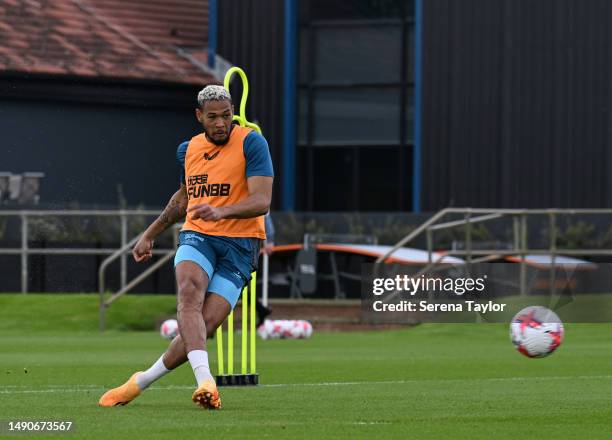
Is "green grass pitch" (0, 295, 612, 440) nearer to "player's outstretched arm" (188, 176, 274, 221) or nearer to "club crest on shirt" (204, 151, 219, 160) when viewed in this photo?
"player's outstretched arm" (188, 176, 274, 221)

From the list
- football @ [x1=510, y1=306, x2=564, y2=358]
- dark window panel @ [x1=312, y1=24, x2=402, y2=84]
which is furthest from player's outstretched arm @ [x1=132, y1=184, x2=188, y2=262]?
dark window panel @ [x1=312, y1=24, x2=402, y2=84]

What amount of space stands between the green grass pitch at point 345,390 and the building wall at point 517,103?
409 inches

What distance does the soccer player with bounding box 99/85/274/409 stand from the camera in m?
10.8

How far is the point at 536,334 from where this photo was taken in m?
14.4

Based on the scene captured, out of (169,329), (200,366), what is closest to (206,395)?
(200,366)

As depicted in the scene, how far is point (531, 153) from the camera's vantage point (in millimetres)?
34312

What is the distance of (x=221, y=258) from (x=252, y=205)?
48 centimetres

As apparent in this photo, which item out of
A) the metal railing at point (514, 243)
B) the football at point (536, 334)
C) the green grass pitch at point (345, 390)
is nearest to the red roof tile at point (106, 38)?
the metal railing at point (514, 243)

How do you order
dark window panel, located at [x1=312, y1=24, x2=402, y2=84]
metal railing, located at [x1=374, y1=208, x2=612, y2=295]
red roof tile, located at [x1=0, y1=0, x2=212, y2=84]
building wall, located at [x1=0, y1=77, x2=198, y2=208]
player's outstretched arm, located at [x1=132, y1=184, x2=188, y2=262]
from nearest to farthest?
player's outstretched arm, located at [x1=132, y1=184, x2=188, y2=262], metal railing, located at [x1=374, y1=208, x2=612, y2=295], building wall, located at [x1=0, y1=77, x2=198, y2=208], red roof tile, located at [x1=0, y1=0, x2=212, y2=84], dark window panel, located at [x1=312, y1=24, x2=402, y2=84]

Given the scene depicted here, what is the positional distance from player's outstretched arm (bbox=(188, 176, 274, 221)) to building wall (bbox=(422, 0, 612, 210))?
77.2 feet

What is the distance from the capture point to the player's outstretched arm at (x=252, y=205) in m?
10.5

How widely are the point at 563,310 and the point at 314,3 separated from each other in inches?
557

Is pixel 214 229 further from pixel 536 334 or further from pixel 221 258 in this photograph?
pixel 536 334

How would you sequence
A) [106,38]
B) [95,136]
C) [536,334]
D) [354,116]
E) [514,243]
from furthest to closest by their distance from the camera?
[354,116]
[106,38]
[95,136]
[514,243]
[536,334]
